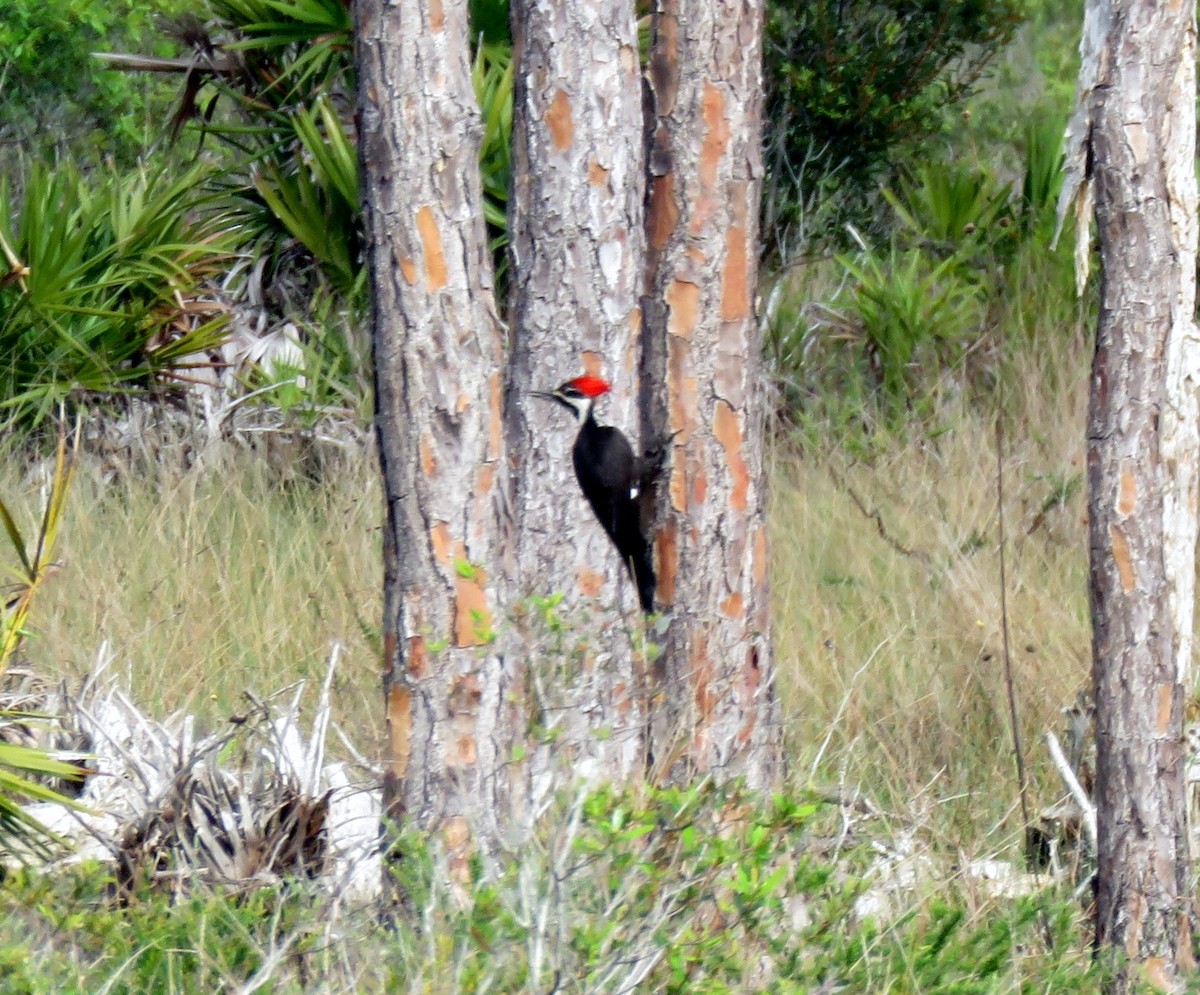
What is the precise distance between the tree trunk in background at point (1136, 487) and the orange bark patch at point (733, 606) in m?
0.86

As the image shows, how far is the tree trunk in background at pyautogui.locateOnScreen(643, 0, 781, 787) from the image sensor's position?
361 cm

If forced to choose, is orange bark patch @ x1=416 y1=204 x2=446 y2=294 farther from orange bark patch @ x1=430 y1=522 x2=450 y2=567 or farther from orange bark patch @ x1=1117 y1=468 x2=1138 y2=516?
orange bark patch @ x1=1117 y1=468 x2=1138 y2=516

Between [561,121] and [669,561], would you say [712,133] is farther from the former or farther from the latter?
[669,561]

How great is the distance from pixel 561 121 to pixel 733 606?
1.24 m

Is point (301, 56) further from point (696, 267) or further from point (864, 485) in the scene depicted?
point (696, 267)

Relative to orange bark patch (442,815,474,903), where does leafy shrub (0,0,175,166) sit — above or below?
above

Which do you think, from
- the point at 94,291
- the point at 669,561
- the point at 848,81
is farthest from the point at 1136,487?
the point at 848,81

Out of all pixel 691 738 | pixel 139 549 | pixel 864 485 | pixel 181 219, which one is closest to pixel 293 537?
pixel 139 549

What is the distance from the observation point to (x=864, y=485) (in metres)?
6.87

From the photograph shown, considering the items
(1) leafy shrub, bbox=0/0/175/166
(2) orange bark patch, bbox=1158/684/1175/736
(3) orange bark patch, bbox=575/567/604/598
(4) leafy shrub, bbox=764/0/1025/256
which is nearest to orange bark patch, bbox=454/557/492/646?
(3) orange bark patch, bbox=575/567/604/598

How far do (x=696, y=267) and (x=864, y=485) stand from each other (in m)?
3.45

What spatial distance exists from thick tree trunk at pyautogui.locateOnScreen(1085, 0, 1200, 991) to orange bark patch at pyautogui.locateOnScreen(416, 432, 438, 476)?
163 centimetres

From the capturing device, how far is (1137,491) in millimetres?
3533

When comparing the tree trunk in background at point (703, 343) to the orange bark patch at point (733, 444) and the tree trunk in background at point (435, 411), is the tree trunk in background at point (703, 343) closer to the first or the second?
Result: the orange bark patch at point (733, 444)
